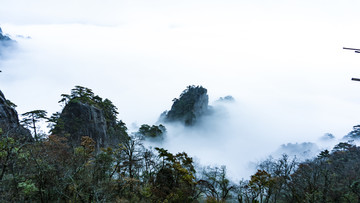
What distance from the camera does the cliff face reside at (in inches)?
1565

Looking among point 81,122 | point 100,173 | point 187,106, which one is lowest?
point 100,173

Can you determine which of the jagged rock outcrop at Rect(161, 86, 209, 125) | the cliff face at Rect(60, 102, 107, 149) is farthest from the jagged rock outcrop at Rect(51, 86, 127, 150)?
the jagged rock outcrop at Rect(161, 86, 209, 125)

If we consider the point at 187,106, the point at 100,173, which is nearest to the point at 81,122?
the point at 100,173

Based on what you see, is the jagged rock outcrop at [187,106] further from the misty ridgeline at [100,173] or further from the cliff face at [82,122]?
the cliff face at [82,122]

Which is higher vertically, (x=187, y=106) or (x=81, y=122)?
(x=187, y=106)

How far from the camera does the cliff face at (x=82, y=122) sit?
3975cm

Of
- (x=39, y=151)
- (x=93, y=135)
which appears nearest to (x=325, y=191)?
(x=39, y=151)

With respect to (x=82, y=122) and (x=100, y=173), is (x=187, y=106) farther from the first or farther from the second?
(x=100, y=173)

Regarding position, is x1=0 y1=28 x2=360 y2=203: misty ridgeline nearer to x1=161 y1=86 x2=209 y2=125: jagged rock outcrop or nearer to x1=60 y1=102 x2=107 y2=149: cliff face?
x1=60 y1=102 x2=107 y2=149: cliff face

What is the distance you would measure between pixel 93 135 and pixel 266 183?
36.5m

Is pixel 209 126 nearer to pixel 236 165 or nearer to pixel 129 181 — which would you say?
pixel 236 165

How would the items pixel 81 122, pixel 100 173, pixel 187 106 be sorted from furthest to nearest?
pixel 187 106
pixel 81 122
pixel 100 173

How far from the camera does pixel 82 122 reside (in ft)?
135

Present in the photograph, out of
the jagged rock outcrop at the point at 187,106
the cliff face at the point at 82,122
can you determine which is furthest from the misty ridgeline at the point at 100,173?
the jagged rock outcrop at the point at 187,106
